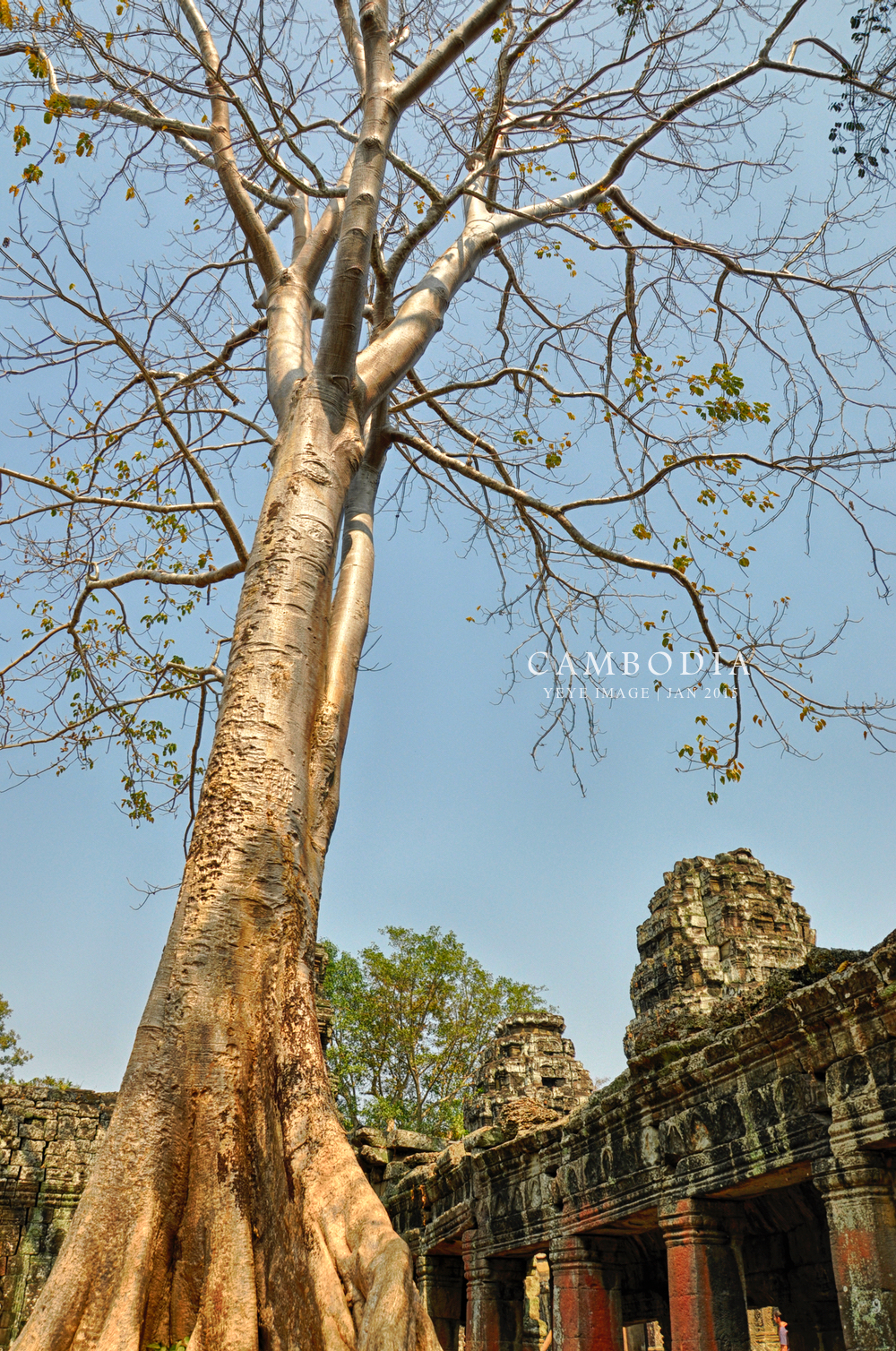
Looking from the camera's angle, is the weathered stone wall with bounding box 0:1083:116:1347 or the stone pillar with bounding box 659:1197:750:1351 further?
the weathered stone wall with bounding box 0:1083:116:1347

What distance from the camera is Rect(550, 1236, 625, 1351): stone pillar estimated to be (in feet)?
20.9

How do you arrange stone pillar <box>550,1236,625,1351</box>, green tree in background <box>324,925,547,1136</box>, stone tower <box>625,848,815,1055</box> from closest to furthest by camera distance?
stone pillar <box>550,1236,625,1351</box>, stone tower <box>625,848,815,1055</box>, green tree in background <box>324,925,547,1136</box>

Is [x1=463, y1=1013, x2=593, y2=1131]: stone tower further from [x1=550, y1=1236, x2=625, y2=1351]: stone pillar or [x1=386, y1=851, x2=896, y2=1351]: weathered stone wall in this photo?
[x1=550, y1=1236, x2=625, y2=1351]: stone pillar

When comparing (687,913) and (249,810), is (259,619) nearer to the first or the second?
(249,810)

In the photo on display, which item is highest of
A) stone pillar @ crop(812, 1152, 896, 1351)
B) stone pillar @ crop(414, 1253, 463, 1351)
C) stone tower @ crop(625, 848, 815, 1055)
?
stone tower @ crop(625, 848, 815, 1055)

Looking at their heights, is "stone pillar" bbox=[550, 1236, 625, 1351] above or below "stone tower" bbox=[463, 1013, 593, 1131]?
below

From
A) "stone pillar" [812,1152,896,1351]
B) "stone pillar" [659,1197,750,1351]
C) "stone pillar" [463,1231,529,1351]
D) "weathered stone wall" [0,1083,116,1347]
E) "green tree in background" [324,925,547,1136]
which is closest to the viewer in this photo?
"stone pillar" [812,1152,896,1351]

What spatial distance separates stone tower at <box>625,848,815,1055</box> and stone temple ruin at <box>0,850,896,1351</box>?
0.02 metres

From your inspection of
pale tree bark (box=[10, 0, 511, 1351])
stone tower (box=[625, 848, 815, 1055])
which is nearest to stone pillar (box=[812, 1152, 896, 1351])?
pale tree bark (box=[10, 0, 511, 1351])

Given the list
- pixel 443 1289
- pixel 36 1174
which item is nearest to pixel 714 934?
pixel 443 1289

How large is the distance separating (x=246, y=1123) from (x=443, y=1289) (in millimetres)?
7828

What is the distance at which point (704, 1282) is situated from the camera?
5.10 meters

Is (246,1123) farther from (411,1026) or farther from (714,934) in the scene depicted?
(411,1026)

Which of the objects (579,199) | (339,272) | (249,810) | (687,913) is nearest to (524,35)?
(579,199)
